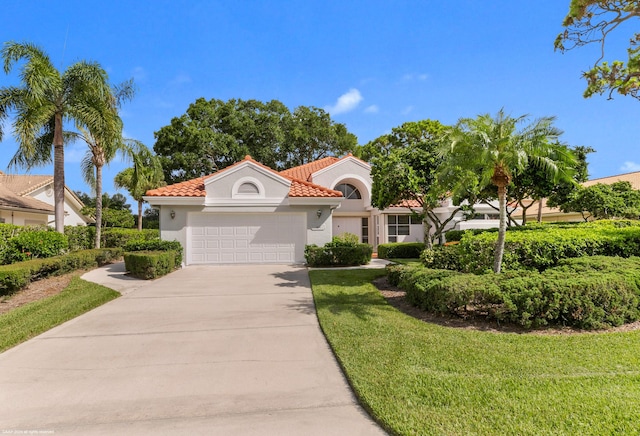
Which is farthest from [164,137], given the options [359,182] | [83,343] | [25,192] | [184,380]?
[184,380]

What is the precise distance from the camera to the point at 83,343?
5406 millimetres

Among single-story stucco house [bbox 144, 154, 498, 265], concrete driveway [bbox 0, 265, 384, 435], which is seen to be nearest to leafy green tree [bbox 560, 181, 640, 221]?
single-story stucco house [bbox 144, 154, 498, 265]

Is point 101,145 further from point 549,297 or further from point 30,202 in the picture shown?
point 549,297

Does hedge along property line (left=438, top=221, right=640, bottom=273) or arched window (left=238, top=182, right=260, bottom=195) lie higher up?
arched window (left=238, top=182, right=260, bottom=195)

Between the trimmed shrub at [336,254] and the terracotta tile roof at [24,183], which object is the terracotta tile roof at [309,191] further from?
the terracotta tile roof at [24,183]

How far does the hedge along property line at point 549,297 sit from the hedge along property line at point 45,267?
34.3ft

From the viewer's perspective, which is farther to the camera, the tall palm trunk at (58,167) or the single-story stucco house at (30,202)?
the single-story stucco house at (30,202)

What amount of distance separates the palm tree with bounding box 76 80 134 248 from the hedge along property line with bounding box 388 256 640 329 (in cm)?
1411

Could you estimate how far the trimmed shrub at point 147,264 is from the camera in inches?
428

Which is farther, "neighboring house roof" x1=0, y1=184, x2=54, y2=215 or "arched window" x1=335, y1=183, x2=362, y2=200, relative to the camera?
"arched window" x1=335, y1=183, x2=362, y2=200

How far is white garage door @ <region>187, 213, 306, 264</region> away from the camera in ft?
47.1

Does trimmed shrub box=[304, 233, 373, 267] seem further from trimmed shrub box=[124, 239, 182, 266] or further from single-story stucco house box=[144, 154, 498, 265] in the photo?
trimmed shrub box=[124, 239, 182, 266]

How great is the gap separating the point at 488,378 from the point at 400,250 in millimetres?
14674

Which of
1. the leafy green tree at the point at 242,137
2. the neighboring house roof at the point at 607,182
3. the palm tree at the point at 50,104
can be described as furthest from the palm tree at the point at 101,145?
the neighboring house roof at the point at 607,182
